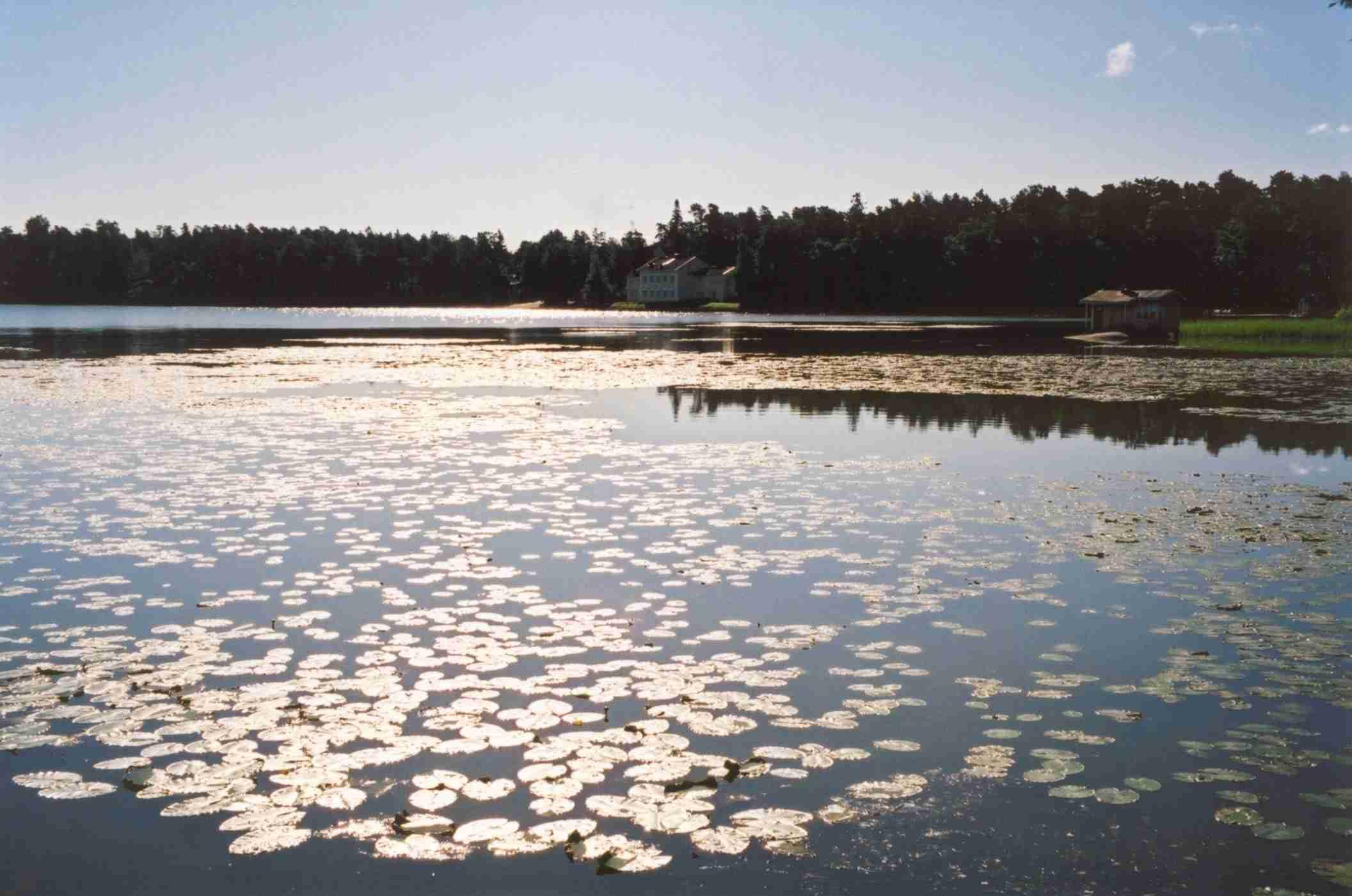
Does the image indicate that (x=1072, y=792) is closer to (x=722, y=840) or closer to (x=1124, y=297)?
(x=722, y=840)

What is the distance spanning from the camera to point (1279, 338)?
6844 cm

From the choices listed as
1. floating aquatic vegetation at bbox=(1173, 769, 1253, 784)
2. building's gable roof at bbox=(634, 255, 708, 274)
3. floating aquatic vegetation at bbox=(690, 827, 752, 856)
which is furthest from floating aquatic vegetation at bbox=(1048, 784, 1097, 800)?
building's gable roof at bbox=(634, 255, 708, 274)

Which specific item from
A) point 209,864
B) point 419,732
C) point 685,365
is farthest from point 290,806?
point 685,365

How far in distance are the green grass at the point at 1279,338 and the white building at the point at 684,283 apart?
120009mm

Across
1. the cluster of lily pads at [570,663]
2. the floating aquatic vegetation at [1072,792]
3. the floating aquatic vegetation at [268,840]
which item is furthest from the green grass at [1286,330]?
the floating aquatic vegetation at [268,840]

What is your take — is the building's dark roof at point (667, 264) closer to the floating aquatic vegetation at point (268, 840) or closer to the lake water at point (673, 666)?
the lake water at point (673, 666)

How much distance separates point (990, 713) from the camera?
7770mm

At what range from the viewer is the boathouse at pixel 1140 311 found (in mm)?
81750

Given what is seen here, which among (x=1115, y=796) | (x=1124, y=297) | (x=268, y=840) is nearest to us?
(x=268, y=840)

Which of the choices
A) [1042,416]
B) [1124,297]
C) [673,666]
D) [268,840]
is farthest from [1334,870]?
[1124,297]

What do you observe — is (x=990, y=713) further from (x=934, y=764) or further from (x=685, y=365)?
(x=685, y=365)

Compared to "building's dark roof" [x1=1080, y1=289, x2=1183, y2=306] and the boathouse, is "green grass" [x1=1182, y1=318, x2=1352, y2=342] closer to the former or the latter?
the boathouse

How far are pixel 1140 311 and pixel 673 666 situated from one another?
84036mm

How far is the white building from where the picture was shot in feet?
625
